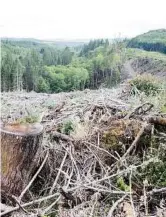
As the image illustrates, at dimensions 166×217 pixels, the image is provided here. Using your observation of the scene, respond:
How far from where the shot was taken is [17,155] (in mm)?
3105

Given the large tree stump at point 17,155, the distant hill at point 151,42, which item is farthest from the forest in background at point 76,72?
the large tree stump at point 17,155

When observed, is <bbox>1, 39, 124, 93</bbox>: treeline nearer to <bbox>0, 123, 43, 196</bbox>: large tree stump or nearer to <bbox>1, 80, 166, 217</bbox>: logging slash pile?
<bbox>1, 80, 166, 217</bbox>: logging slash pile

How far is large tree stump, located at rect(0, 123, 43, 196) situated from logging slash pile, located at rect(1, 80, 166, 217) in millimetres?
64

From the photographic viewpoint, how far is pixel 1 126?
320 centimetres

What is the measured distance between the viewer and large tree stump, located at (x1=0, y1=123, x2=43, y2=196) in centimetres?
309

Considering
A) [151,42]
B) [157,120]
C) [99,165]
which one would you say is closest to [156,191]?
[99,165]

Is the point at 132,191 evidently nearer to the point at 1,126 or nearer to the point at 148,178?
the point at 148,178

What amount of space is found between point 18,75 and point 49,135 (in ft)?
113

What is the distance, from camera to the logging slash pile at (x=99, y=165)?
2906 millimetres

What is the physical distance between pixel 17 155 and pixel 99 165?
2.33ft

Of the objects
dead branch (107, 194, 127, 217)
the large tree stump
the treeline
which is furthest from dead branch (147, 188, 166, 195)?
the treeline

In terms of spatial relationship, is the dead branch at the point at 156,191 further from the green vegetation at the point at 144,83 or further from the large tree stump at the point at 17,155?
the green vegetation at the point at 144,83

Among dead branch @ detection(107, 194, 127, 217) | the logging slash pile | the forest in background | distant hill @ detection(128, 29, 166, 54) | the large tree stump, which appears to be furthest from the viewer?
distant hill @ detection(128, 29, 166, 54)

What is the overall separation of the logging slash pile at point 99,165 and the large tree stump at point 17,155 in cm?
6
